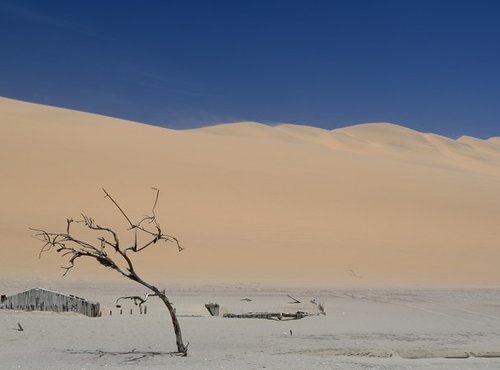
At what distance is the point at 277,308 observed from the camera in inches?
615

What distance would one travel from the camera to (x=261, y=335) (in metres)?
12.1

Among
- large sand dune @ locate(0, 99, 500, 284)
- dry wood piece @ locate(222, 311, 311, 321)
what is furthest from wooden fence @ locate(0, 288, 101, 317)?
large sand dune @ locate(0, 99, 500, 284)

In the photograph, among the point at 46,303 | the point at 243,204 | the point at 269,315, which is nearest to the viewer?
the point at 46,303

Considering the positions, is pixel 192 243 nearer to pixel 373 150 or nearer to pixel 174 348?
pixel 174 348

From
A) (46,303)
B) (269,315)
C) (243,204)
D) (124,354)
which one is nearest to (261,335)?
(269,315)

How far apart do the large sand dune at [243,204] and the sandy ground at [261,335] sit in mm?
4726

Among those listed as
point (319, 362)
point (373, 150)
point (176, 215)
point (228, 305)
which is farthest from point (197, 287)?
point (373, 150)

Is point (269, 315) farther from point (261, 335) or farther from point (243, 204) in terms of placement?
point (243, 204)

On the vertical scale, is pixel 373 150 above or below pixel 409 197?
above

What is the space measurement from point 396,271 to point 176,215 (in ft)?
27.0

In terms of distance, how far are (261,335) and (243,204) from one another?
56.3 feet

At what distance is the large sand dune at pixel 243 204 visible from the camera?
23.1 m

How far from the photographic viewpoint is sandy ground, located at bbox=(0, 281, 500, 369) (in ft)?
29.9

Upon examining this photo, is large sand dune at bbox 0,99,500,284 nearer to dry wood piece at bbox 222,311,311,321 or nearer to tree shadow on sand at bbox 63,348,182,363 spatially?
dry wood piece at bbox 222,311,311,321
